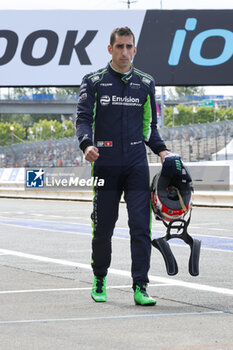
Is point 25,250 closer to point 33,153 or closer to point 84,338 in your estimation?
point 84,338

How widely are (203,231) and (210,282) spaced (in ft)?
26.2

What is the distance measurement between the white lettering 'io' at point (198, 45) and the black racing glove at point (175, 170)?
71.2ft

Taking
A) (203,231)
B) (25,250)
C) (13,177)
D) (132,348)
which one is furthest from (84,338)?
(13,177)

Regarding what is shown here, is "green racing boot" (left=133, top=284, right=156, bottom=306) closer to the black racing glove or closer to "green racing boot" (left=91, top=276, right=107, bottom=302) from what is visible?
"green racing boot" (left=91, top=276, right=107, bottom=302)

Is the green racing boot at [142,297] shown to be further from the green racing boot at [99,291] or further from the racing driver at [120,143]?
the green racing boot at [99,291]

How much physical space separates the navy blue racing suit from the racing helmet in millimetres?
148

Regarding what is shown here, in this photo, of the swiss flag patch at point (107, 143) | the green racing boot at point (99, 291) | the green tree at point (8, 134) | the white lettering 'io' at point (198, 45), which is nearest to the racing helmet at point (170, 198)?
the swiss flag patch at point (107, 143)

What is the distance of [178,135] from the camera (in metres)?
44.5

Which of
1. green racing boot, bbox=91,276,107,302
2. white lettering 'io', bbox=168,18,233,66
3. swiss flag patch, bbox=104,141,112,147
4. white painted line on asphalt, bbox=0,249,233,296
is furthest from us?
white lettering 'io', bbox=168,18,233,66

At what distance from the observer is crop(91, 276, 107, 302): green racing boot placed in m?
7.33

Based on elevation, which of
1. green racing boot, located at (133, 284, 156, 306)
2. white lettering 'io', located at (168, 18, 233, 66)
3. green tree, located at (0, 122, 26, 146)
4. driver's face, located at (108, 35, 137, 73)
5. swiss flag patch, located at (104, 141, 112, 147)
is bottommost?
green racing boot, located at (133, 284, 156, 306)

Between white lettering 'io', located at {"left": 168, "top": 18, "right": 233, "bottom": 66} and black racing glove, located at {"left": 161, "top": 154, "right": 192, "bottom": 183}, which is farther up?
white lettering 'io', located at {"left": 168, "top": 18, "right": 233, "bottom": 66}

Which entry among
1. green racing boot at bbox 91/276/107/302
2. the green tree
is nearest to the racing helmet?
green racing boot at bbox 91/276/107/302

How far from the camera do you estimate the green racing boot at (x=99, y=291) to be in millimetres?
7332
